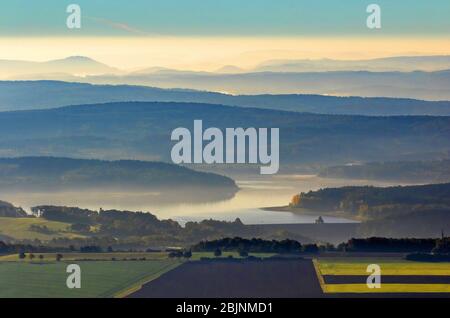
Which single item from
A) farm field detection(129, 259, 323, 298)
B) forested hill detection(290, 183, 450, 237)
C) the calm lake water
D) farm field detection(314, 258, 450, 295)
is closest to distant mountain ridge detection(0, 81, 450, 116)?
the calm lake water

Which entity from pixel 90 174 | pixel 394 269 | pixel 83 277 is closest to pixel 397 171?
pixel 394 269

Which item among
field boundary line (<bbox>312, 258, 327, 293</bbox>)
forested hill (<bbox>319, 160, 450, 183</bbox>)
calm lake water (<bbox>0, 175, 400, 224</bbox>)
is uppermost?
forested hill (<bbox>319, 160, 450, 183</bbox>)

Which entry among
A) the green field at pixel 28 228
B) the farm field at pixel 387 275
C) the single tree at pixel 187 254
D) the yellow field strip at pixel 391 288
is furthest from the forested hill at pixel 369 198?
the green field at pixel 28 228

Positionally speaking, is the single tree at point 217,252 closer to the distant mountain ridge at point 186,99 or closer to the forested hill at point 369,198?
the forested hill at point 369,198

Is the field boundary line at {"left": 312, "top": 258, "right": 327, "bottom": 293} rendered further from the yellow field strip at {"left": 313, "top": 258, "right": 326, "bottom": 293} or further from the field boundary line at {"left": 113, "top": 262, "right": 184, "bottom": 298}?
the field boundary line at {"left": 113, "top": 262, "right": 184, "bottom": 298}

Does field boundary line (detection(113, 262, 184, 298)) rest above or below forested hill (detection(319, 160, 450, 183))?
below

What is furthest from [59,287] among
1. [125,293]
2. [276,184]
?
[276,184]
